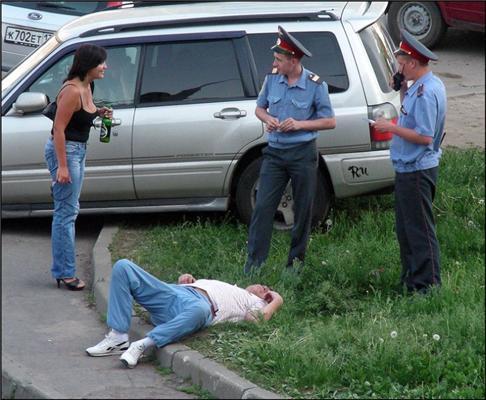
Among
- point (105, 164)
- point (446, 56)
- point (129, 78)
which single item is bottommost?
point (446, 56)

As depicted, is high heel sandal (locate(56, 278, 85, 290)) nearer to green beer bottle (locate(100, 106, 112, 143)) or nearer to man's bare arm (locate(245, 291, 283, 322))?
green beer bottle (locate(100, 106, 112, 143))

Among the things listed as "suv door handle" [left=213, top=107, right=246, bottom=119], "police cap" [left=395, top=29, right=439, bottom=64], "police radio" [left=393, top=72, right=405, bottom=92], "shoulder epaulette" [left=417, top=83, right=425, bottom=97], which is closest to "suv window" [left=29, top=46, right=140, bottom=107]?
"suv door handle" [left=213, top=107, right=246, bottom=119]

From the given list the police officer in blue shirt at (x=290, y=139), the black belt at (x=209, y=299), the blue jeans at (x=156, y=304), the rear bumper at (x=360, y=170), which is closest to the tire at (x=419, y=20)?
the rear bumper at (x=360, y=170)

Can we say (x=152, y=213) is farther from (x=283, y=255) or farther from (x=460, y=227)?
(x=460, y=227)

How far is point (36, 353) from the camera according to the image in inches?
279

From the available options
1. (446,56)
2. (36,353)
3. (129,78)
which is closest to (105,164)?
(129,78)

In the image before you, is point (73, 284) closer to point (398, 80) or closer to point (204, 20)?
point (204, 20)

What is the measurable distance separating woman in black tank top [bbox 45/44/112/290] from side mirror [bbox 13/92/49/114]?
819 mm

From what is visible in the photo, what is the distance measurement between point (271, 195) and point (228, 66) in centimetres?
158

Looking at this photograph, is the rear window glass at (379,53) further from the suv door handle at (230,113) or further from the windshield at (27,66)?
the windshield at (27,66)

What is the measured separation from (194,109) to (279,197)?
1345 millimetres

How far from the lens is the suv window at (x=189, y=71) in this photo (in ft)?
30.2

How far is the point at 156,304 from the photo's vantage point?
22.8ft

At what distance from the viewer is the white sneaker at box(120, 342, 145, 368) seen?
668 centimetres
